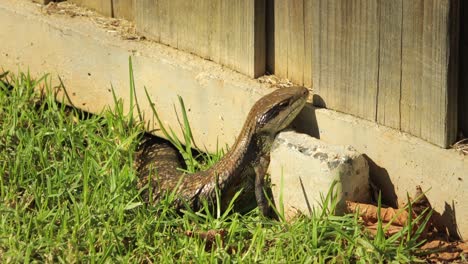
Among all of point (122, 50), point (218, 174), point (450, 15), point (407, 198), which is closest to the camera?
point (450, 15)

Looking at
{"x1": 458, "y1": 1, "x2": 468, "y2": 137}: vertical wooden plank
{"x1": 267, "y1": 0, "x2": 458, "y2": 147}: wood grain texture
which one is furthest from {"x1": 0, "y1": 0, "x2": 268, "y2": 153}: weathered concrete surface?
{"x1": 458, "y1": 1, "x2": 468, "y2": 137}: vertical wooden plank

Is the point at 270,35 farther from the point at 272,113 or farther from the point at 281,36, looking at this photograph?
the point at 272,113

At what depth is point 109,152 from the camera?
20.1 ft

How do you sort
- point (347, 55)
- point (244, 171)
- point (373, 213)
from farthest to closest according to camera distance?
point (244, 171)
point (347, 55)
point (373, 213)

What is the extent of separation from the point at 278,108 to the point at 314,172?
0.45 metres

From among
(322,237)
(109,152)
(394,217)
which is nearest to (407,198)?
(394,217)

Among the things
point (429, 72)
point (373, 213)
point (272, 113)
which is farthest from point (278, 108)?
point (429, 72)

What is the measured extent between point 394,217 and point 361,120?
0.57 m

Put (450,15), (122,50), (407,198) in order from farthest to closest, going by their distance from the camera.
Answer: (122,50) → (407,198) → (450,15)

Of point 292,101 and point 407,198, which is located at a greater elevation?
point 292,101

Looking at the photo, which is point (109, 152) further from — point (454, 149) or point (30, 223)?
point (454, 149)

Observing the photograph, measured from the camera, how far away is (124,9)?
22.0ft

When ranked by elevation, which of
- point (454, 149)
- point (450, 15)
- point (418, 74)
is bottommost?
point (454, 149)

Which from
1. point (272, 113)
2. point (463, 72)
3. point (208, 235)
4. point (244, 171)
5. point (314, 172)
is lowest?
point (208, 235)
